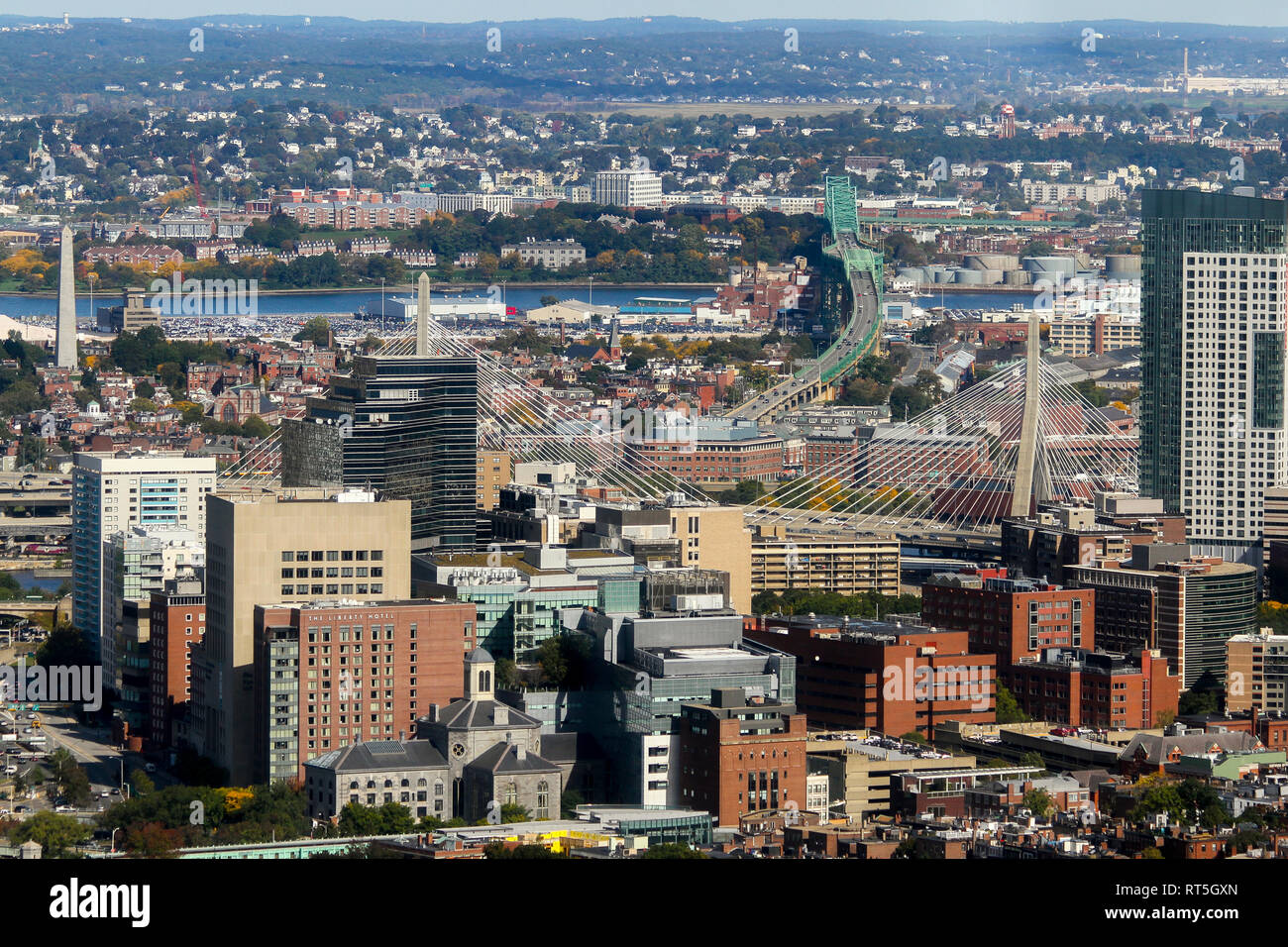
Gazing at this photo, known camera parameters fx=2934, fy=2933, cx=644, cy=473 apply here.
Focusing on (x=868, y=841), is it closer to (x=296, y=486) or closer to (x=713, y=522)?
(x=296, y=486)

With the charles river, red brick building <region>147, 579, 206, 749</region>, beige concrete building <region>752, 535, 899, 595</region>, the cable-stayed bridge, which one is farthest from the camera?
the charles river

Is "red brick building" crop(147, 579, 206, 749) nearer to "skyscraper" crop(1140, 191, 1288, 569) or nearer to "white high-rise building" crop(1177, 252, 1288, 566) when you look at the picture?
"skyscraper" crop(1140, 191, 1288, 569)

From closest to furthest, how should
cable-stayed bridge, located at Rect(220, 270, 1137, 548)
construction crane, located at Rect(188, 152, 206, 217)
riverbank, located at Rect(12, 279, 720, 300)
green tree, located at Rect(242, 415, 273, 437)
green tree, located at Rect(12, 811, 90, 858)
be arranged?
green tree, located at Rect(12, 811, 90, 858) < cable-stayed bridge, located at Rect(220, 270, 1137, 548) < green tree, located at Rect(242, 415, 273, 437) < riverbank, located at Rect(12, 279, 720, 300) < construction crane, located at Rect(188, 152, 206, 217)

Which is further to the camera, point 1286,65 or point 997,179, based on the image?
point 997,179

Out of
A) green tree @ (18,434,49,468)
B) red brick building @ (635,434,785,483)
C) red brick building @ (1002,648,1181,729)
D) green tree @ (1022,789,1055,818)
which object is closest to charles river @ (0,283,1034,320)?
green tree @ (18,434,49,468)

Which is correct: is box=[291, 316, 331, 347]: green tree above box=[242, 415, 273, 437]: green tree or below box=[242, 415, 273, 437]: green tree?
above

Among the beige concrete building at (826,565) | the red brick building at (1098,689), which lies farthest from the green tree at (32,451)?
the red brick building at (1098,689)
